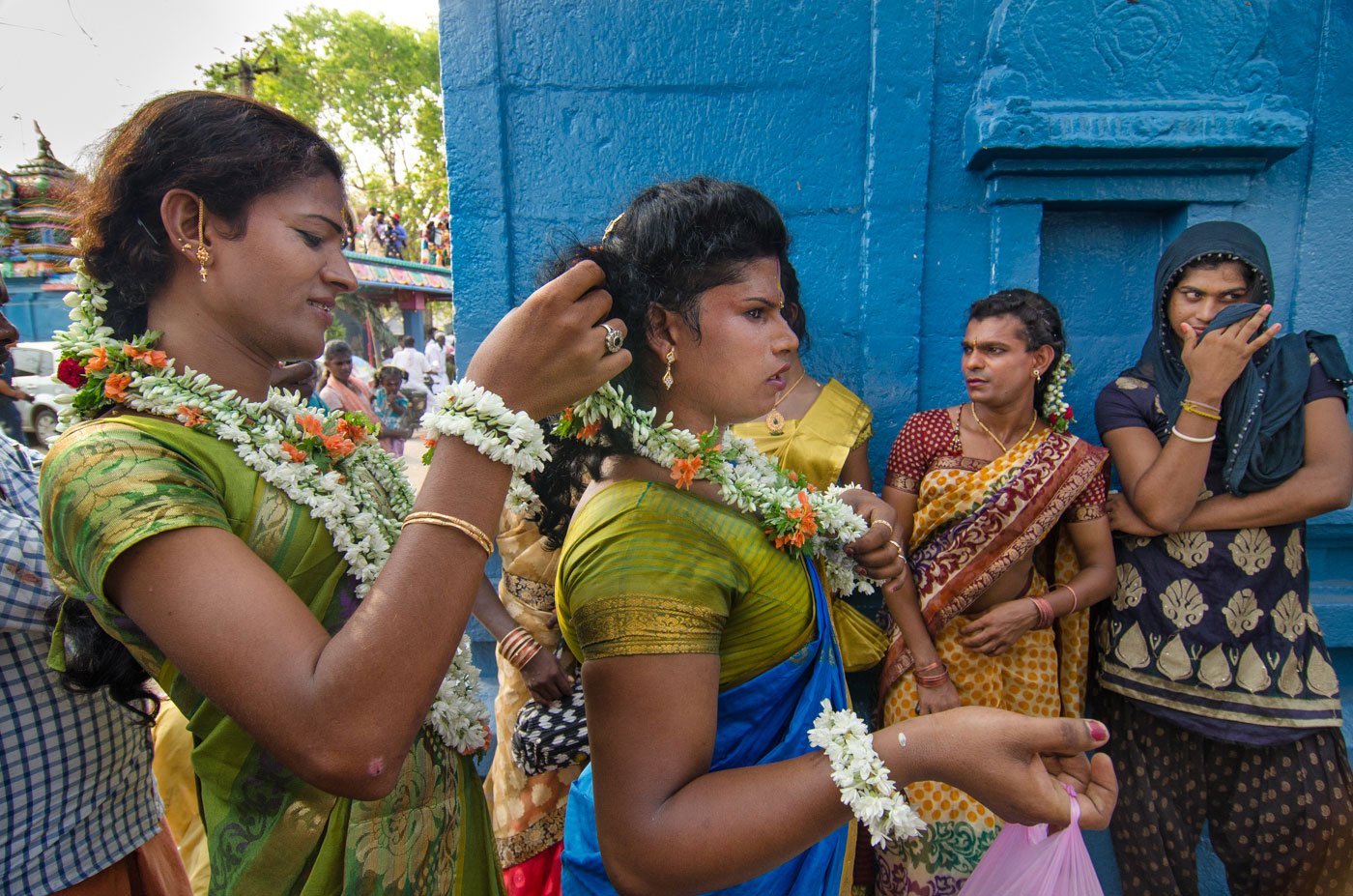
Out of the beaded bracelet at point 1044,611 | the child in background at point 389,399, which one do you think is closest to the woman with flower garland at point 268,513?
the beaded bracelet at point 1044,611

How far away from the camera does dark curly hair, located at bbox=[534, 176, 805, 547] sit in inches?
60.7

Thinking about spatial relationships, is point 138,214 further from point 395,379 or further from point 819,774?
point 395,379

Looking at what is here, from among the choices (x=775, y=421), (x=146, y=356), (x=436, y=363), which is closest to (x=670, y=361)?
(x=146, y=356)

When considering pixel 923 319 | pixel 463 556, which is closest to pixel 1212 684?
pixel 923 319

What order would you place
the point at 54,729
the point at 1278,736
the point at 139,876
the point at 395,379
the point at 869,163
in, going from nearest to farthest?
the point at 54,729
the point at 139,876
the point at 1278,736
the point at 869,163
the point at 395,379

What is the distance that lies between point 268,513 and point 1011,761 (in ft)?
4.14

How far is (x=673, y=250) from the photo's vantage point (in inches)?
60.7

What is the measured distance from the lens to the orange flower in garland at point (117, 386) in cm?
123

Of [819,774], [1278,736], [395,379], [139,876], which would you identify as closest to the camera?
[819,774]

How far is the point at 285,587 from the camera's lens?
1026 millimetres

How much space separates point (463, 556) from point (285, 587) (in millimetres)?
245

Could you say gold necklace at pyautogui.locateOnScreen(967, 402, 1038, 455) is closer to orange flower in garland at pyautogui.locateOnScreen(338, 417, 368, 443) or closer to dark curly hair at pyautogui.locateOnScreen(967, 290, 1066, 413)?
dark curly hair at pyautogui.locateOnScreen(967, 290, 1066, 413)

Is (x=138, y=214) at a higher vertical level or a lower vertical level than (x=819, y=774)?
higher

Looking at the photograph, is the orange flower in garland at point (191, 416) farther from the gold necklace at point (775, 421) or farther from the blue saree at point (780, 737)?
the gold necklace at point (775, 421)
